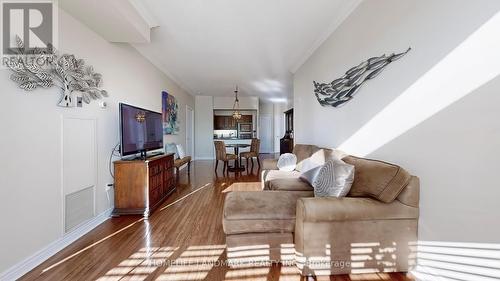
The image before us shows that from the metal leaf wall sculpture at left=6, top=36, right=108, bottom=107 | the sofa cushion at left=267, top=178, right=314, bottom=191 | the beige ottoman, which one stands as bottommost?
the beige ottoman

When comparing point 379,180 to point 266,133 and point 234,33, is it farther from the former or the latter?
point 266,133

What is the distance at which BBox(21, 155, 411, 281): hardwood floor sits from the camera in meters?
1.80

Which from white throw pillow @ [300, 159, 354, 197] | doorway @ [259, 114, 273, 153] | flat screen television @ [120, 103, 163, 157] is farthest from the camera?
doorway @ [259, 114, 273, 153]

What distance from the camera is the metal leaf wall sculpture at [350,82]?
2.18m

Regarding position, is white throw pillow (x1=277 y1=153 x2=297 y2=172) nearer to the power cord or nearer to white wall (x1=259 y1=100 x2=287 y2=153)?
the power cord

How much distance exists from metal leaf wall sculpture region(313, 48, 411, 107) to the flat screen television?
Result: 287 cm

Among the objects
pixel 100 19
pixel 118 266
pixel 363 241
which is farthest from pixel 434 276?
pixel 100 19

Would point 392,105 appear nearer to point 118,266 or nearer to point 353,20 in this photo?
point 353,20

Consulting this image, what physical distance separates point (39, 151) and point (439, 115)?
10.7 ft

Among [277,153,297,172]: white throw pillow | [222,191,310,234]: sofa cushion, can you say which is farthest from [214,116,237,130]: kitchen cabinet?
[222,191,310,234]: sofa cushion

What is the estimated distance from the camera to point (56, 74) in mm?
2240

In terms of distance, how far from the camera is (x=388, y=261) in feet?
5.83

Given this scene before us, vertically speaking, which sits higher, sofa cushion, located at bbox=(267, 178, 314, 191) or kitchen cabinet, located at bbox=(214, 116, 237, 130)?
kitchen cabinet, located at bbox=(214, 116, 237, 130)

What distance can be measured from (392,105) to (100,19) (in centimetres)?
312
